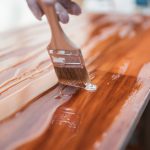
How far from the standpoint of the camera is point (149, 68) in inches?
34.7

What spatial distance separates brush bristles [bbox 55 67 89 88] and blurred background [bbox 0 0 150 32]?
2.37 feet

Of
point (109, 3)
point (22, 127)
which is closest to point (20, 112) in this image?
point (22, 127)

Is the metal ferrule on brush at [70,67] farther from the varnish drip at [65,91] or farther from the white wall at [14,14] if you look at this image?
the white wall at [14,14]

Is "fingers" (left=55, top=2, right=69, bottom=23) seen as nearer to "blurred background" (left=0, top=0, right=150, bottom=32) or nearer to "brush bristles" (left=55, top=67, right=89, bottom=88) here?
"brush bristles" (left=55, top=67, right=89, bottom=88)

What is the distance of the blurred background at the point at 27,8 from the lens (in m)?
1.57

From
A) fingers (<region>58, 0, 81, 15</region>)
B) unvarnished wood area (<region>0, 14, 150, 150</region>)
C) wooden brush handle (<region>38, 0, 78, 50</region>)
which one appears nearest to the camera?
unvarnished wood area (<region>0, 14, 150, 150</region>)

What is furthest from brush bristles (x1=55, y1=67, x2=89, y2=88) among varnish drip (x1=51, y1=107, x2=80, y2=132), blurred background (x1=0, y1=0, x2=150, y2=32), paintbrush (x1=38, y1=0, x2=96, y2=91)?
blurred background (x1=0, y1=0, x2=150, y2=32)

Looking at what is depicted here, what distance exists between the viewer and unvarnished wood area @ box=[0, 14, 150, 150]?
0.58 m

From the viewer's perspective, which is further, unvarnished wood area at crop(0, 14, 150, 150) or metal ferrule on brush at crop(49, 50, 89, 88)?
metal ferrule on brush at crop(49, 50, 89, 88)

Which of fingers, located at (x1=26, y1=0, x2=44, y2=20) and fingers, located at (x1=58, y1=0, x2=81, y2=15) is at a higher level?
fingers, located at (x1=26, y1=0, x2=44, y2=20)

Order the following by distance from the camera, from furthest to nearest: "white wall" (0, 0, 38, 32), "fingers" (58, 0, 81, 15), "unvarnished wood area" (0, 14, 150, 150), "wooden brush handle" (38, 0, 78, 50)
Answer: "white wall" (0, 0, 38, 32) → "fingers" (58, 0, 81, 15) → "wooden brush handle" (38, 0, 78, 50) → "unvarnished wood area" (0, 14, 150, 150)

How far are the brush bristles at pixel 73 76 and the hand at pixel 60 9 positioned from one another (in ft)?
0.42

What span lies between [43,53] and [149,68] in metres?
0.38

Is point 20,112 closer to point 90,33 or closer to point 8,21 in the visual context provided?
point 90,33
